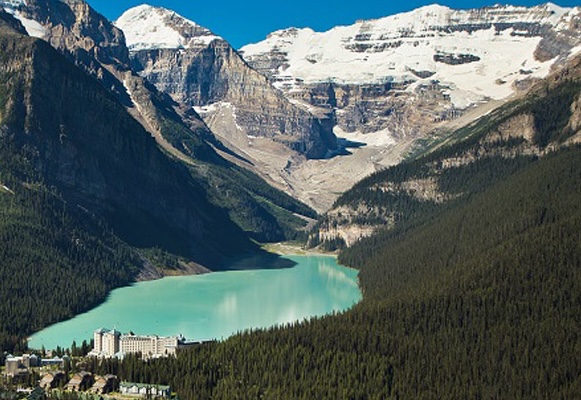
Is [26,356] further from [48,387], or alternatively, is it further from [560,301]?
[560,301]

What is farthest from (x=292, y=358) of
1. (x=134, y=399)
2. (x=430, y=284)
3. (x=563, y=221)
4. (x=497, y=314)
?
(x=563, y=221)

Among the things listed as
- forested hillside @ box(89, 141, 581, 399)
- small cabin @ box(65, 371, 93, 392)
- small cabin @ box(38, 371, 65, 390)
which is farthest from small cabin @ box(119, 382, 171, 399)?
small cabin @ box(38, 371, 65, 390)

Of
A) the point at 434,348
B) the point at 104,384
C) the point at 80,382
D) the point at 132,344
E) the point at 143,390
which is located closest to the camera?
the point at 143,390

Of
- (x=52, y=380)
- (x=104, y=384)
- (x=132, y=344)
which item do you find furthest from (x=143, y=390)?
(x=132, y=344)

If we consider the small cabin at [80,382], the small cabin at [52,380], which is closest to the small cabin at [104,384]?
the small cabin at [80,382]

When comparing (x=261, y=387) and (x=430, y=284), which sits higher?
(x=430, y=284)

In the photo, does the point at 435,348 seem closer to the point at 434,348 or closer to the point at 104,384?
the point at 434,348

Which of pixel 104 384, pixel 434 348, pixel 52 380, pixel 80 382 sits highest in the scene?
pixel 434 348

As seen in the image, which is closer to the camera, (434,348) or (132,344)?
(434,348)
